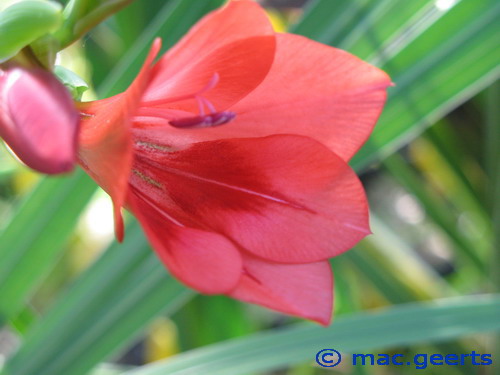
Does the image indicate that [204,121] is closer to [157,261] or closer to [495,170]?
[157,261]

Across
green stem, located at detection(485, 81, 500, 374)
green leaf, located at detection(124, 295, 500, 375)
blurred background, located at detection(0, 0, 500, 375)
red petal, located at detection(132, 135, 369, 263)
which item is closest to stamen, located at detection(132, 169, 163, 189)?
red petal, located at detection(132, 135, 369, 263)

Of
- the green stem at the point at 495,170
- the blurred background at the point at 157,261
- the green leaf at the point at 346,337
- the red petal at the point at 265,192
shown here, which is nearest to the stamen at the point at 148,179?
the red petal at the point at 265,192

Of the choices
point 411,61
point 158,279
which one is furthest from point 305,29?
point 158,279

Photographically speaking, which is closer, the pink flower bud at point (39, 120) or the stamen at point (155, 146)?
the pink flower bud at point (39, 120)

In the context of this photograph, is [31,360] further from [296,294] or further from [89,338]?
[296,294]

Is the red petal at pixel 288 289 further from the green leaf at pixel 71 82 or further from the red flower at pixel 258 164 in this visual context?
the green leaf at pixel 71 82

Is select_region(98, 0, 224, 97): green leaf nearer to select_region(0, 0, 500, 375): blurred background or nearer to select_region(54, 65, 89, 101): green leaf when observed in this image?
select_region(0, 0, 500, 375): blurred background
